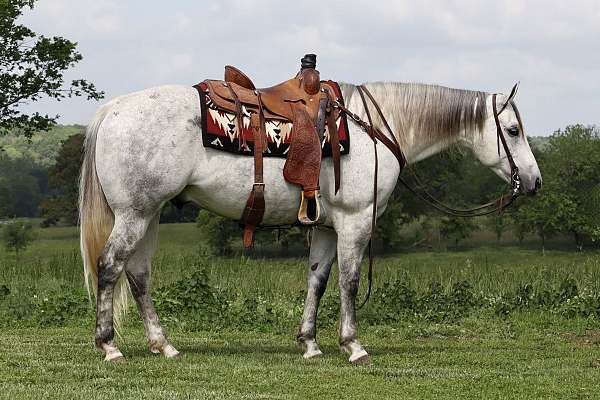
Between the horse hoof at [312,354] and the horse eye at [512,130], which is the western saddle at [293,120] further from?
the horse eye at [512,130]

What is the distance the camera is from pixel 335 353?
752 cm

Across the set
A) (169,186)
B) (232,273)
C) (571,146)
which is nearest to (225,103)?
(169,186)

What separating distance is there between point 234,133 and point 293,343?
2.45m

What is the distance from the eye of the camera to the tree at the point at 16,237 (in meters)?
50.1

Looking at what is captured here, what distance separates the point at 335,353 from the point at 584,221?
53735 mm

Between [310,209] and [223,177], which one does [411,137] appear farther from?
[223,177]

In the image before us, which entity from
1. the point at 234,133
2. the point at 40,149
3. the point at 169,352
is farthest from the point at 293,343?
the point at 40,149

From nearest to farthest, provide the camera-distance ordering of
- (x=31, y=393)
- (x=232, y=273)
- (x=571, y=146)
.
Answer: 1. (x=31, y=393)
2. (x=232, y=273)
3. (x=571, y=146)

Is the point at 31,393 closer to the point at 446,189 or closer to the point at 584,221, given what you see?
the point at 446,189

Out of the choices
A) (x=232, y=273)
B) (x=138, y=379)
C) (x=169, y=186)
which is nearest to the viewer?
(x=138, y=379)

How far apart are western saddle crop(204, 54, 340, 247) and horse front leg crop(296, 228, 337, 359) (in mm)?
462

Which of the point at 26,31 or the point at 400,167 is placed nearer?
the point at 400,167

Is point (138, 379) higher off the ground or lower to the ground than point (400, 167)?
lower

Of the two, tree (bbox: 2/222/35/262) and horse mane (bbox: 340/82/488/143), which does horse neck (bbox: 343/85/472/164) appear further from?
tree (bbox: 2/222/35/262)
